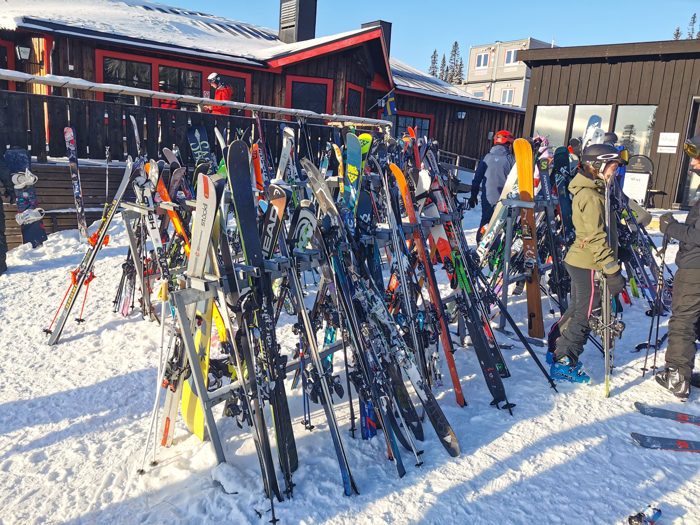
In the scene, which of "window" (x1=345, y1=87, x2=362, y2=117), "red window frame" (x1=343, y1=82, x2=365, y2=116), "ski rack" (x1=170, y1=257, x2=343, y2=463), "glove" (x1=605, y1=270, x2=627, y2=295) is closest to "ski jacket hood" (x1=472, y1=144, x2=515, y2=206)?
"glove" (x1=605, y1=270, x2=627, y2=295)

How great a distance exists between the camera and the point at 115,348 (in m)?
4.28

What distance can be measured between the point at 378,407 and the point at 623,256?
3.11 m

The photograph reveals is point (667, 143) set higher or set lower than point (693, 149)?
higher

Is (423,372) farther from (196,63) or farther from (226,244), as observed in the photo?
(196,63)

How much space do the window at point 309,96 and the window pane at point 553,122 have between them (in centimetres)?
656

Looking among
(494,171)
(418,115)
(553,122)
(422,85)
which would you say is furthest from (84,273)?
(422,85)

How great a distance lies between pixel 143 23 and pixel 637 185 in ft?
44.4

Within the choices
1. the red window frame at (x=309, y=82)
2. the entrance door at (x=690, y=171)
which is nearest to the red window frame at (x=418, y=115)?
the red window frame at (x=309, y=82)

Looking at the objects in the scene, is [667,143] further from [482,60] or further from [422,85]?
[482,60]

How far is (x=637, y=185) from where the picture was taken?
38.4 ft

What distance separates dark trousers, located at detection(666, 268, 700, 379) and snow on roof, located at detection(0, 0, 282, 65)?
38.1 feet

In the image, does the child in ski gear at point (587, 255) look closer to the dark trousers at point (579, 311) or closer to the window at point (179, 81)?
the dark trousers at point (579, 311)

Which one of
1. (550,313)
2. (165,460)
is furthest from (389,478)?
(550,313)

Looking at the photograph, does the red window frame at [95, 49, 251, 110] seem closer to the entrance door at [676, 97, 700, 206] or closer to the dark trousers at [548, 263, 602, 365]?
the dark trousers at [548, 263, 602, 365]
